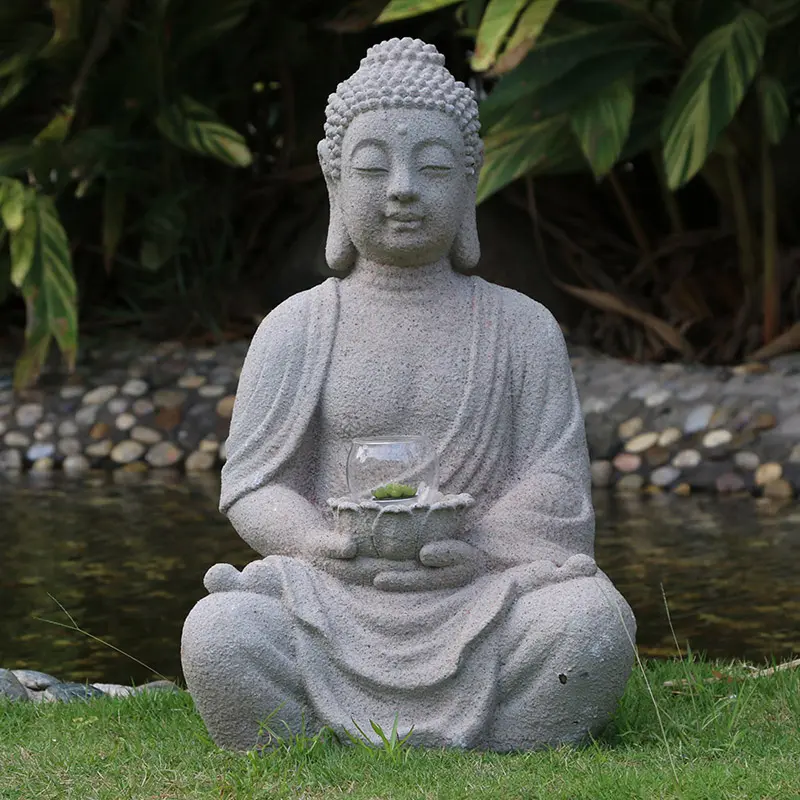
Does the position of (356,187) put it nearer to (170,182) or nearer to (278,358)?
(278,358)

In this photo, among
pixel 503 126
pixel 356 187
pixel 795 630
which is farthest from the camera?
pixel 503 126

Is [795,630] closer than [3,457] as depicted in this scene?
Yes

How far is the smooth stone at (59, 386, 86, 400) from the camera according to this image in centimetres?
1031

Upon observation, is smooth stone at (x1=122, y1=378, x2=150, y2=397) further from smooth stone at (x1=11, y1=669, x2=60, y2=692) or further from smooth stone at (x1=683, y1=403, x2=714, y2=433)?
smooth stone at (x1=11, y1=669, x2=60, y2=692)

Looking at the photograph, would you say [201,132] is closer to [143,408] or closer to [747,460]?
[143,408]

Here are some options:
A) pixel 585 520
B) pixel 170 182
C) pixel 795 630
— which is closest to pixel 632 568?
pixel 795 630

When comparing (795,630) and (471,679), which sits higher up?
(471,679)

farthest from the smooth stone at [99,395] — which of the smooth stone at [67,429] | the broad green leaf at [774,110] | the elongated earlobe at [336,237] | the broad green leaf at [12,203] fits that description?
the elongated earlobe at [336,237]

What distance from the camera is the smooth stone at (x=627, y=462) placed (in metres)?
8.85

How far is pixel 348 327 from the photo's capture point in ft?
14.6

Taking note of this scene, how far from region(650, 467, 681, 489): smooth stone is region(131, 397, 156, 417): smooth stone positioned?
319 centimetres

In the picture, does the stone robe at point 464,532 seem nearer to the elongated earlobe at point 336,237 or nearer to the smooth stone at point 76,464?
the elongated earlobe at point 336,237

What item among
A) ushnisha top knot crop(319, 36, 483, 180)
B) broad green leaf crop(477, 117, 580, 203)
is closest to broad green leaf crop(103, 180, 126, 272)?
broad green leaf crop(477, 117, 580, 203)

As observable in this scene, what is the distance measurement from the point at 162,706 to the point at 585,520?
137 centimetres
